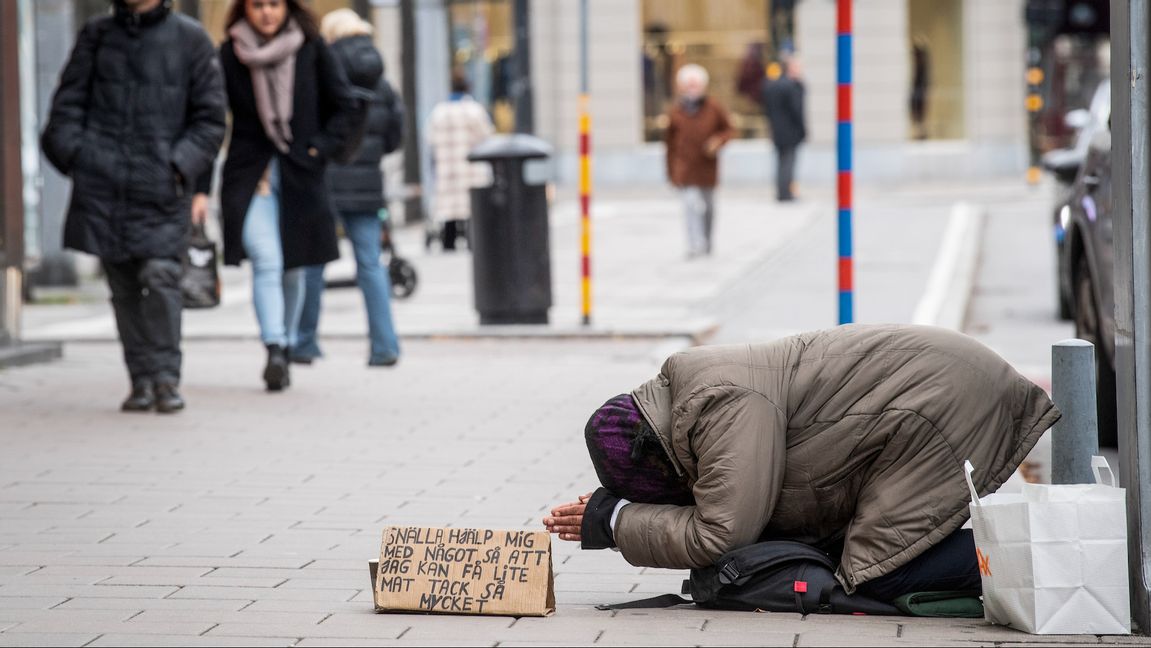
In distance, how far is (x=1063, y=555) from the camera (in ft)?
13.8

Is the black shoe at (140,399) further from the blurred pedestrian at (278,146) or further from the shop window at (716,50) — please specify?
the shop window at (716,50)

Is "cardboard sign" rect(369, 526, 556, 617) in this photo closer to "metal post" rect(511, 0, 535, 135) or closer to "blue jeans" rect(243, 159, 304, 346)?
"blue jeans" rect(243, 159, 304, 346)

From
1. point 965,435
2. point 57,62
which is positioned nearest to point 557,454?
point 965,435

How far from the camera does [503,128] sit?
32.8 metres

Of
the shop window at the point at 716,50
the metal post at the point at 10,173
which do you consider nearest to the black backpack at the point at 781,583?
the metal post at the point at 10,173

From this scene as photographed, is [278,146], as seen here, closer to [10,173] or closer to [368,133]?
[368,133]

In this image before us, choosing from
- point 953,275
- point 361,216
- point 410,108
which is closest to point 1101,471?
point 361,216

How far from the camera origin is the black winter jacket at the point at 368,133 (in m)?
9.70

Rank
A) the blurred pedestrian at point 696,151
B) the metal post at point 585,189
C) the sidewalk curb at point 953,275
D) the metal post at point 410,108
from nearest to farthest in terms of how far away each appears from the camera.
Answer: the metal post at point 585,189, the sidewalk curb at point 953,275, the blurred pedestrian at point 696,151, the metal post at point 410,108

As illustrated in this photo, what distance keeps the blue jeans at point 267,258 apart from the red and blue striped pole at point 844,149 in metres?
2.88

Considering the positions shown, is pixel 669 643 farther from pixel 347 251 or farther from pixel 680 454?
pixel 347 251

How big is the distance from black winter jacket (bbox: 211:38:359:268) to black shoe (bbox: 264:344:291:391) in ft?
1.33

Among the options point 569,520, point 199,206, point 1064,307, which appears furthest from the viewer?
point 1064,307

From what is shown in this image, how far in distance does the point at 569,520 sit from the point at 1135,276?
1441 millimetres
